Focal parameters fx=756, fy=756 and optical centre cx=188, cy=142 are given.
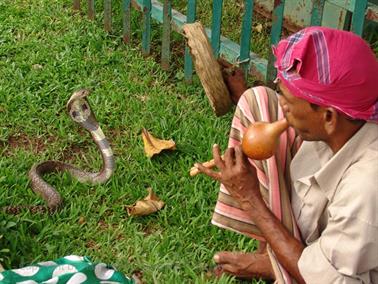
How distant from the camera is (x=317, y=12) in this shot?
397 centimetres

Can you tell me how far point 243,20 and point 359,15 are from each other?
2.68 feet

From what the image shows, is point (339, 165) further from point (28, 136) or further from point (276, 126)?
point (28, 136)

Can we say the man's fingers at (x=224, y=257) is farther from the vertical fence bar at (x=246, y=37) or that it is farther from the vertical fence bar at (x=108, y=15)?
the vertical fence bar at (x=108, y=15)

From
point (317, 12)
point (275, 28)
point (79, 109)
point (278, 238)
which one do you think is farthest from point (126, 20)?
point (278, 238)

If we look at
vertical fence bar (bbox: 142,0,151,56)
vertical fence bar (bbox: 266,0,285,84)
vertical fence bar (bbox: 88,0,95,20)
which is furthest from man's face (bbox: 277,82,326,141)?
vertical fence bar (bbox: 88,0,95,20)

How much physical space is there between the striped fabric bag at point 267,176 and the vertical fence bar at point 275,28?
1.19m

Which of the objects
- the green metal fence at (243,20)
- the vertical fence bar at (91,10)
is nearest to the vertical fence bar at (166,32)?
the green metal fence at (243,20)

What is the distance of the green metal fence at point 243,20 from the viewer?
3.94 meters

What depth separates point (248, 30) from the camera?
14.6ft

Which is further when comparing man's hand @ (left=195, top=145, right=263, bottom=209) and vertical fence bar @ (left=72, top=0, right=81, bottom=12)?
vertical fence bar @ (left=72, top=0, right=81, bottom=12)

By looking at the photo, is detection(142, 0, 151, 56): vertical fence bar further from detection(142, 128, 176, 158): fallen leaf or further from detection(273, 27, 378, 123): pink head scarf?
detection(273, 27, 378, 123): pink head scarf

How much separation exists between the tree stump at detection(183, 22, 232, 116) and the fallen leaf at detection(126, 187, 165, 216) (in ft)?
1.86

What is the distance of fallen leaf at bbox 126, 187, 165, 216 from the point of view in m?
3.69

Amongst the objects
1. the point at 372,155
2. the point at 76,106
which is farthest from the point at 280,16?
the point at 372,155
